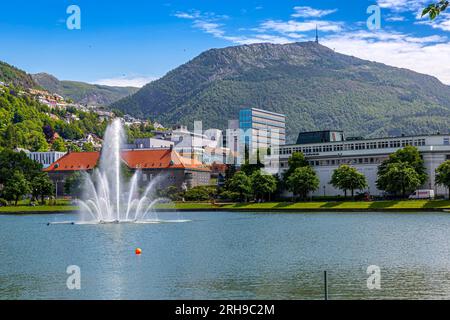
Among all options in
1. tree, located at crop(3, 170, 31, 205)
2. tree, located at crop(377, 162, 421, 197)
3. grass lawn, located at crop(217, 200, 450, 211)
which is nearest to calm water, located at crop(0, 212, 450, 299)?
grass lawn, located at crop(217, 200, 450, 211)

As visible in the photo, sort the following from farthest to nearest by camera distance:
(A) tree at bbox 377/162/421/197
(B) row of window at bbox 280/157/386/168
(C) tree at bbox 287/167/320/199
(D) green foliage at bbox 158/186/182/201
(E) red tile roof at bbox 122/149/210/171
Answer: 1. (E) red tile roof at bbox 122/149/210/171
2. (D) green foliage at bbox 158/186/182/201
3. (B) row of window at bbox 280/157/386/168
4. (C) tree at bbox 287/167/320/199
5. (A) tree at bbox 377/162/421/197

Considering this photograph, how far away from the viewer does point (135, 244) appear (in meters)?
52.4

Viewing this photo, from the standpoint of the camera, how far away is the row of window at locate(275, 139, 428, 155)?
13262 centimetres

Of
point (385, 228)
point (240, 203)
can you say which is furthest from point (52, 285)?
point (240, 203)

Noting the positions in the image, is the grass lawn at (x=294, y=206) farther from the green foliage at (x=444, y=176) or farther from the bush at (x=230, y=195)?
the green foliage at (x=444, y=176)

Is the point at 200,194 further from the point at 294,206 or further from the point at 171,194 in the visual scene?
the point at 294,206

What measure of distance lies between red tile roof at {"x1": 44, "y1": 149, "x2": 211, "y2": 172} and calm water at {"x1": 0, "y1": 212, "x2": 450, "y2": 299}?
115 metres

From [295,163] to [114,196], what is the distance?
37.2 meters

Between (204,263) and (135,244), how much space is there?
14.0 metres

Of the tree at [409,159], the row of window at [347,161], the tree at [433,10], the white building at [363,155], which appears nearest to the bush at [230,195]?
the white building at [363,155]

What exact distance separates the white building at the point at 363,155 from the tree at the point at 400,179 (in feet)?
32.8

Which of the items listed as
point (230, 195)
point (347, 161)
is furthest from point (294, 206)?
point (347, 161)

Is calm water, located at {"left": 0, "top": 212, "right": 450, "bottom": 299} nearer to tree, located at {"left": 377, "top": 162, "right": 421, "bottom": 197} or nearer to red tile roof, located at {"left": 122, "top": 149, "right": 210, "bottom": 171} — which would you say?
tree, located at {"left": 377, "top": 162, "right": 421, "bottom": 197}
